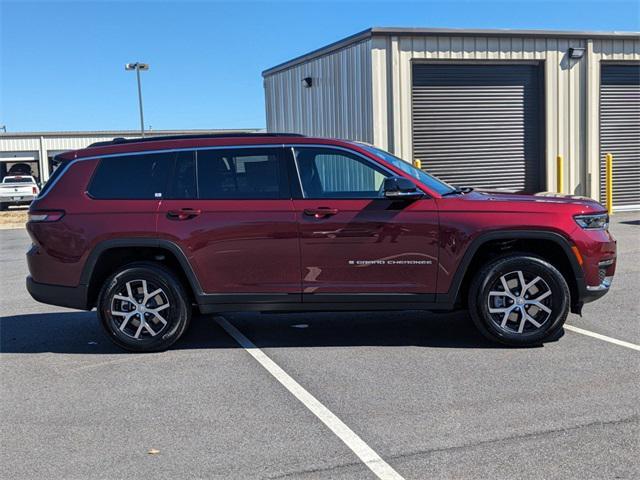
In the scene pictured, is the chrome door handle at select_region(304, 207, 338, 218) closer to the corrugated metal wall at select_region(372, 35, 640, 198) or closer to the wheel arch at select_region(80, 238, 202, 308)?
the wheel arch at select_region(80, 238, 202, 308)

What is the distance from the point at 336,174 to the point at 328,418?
A: 235 cm

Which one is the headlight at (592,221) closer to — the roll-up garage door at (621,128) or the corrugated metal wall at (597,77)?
the corrugated metal wall at (597,77)

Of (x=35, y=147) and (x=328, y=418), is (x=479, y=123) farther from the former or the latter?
(x=35, y=147)

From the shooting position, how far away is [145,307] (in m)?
5.75

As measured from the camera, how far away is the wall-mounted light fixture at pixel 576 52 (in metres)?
16.5

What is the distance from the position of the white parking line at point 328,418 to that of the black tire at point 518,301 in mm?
1730

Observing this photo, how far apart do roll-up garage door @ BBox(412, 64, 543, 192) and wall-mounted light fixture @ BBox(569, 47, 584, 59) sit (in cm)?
88

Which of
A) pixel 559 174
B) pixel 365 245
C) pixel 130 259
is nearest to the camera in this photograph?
pixel 365 245

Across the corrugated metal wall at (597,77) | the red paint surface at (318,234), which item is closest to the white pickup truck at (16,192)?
the corrugated metal wall at (597,77)

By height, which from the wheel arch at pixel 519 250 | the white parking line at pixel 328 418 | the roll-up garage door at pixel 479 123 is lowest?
the white parking line at pixel 328 418

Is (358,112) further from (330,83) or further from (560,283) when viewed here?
(560,283)

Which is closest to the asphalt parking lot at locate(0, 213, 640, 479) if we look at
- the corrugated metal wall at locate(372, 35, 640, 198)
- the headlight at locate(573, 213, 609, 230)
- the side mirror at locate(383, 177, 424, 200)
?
the headlight at locate(573, 213, 609, 230)

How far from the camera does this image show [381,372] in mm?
5074

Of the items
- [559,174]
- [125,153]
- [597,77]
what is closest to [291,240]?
[125,153]
